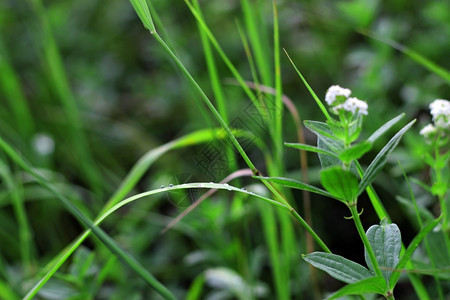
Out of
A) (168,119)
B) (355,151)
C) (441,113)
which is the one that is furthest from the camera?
(168,119)

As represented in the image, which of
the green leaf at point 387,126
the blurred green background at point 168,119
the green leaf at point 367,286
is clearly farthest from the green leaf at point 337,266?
the blurred green background at point 168,119

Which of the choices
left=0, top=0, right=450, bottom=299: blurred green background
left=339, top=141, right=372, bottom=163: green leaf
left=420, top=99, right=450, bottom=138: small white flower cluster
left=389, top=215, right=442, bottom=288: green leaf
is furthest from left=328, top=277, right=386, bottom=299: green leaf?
left=0, top=0, right=450, bottom=299: blurred green background

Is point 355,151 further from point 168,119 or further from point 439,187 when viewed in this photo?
point 168,119

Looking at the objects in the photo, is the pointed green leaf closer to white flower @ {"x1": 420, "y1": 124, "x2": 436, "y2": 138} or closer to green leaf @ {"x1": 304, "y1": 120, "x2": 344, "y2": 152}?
green leaf @ {"x1": 304, "y1": 120, "x2": 344, "y2": 152}

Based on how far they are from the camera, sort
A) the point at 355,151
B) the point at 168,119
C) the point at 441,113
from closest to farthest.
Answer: the point at 355,151, the point at 441,113, the point at 168,119

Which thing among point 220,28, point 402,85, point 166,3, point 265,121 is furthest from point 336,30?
point 265,121

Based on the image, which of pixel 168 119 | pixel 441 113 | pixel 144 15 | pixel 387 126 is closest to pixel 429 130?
pixel 441 113
